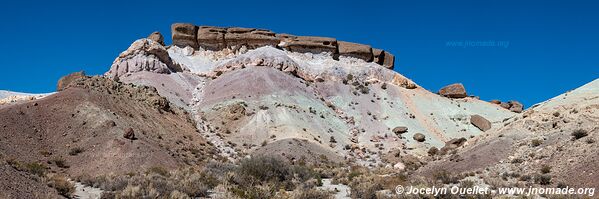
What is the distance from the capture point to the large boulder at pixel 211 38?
57269 millimetres

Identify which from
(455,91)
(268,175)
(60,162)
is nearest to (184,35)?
(455,91)

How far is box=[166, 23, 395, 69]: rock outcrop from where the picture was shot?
5653cm

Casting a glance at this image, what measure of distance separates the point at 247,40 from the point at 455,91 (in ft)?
77.5

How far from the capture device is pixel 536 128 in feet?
77.0

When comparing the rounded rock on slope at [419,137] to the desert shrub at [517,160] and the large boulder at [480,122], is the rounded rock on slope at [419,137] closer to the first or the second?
the large boulder at [480,122]

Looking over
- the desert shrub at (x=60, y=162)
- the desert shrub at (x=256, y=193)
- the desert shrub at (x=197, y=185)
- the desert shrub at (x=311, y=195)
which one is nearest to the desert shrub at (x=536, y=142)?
the desert shrub at (x=311, y=195)

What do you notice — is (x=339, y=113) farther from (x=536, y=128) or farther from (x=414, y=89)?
(x=536, y=128)

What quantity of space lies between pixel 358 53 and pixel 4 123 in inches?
1605

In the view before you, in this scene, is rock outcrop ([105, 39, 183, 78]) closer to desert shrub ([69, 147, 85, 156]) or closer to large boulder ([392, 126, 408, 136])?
large boulder ([392, 126, 408, 136])

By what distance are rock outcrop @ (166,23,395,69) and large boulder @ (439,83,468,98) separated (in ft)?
33.7

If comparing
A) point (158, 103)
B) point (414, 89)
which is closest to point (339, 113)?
point (414, 89)

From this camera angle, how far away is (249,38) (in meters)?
56.4

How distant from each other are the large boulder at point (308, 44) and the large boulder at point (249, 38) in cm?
142

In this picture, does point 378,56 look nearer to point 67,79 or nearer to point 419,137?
point 419,137
